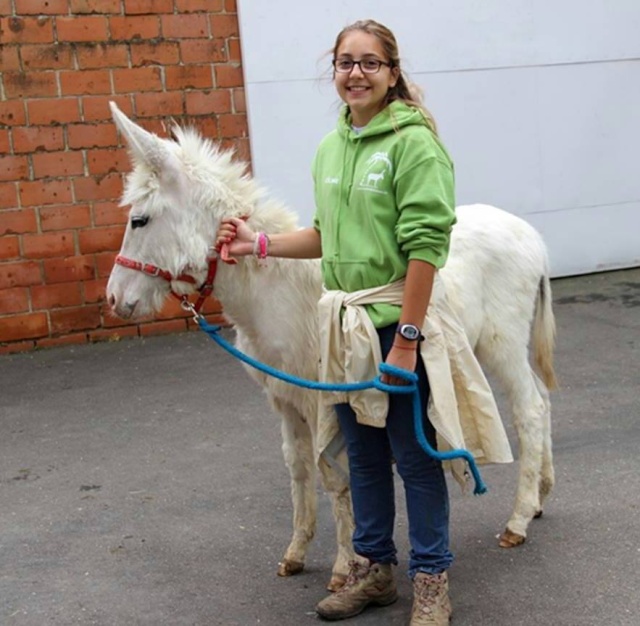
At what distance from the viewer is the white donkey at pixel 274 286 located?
3627mm

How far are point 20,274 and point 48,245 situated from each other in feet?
1.04

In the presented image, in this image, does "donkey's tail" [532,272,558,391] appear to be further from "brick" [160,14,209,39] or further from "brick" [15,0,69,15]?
"brick" [15,0,69,15]

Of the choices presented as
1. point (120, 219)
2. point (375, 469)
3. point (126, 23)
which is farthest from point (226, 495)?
point (126, 23)

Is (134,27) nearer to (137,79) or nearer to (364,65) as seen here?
(137,79)

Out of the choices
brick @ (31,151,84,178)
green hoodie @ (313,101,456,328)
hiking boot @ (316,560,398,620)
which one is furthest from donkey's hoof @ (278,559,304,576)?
brick @ (31,151,84,178)

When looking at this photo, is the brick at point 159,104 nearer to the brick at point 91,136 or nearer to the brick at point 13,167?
the brick at point 91,136

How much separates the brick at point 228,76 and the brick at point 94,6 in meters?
0.94

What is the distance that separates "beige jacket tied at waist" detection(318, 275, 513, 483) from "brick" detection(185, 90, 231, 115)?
5208 mm

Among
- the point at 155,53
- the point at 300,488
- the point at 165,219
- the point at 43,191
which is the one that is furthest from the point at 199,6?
the point at 300,488

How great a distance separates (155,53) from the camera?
26.8 feet

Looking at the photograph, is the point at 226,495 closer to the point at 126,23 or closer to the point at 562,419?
the point at 562,419

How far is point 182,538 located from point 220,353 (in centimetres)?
343

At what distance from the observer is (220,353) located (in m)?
7.86

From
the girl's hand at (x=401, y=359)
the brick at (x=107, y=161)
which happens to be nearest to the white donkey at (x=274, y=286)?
the girl's hand at (x=401, y=359)
